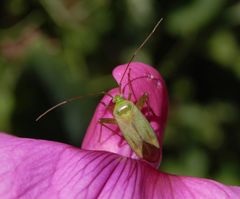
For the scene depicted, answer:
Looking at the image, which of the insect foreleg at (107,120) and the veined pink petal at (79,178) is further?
the insect foreleg at (107,120)

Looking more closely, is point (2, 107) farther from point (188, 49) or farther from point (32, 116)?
point (188, 49)

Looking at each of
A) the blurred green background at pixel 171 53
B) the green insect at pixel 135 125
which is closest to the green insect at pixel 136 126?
the green insect at pixel 135 125

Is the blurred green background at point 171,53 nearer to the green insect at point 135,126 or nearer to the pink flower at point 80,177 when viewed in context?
the green insect at point 135,126

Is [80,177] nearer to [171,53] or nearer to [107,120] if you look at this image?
Result: [107,120]

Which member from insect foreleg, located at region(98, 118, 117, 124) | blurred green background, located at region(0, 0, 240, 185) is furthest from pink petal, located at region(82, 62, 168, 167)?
blurred green background, located at region(0, 0, 240, 185)

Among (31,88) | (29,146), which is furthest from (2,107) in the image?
(29,146)

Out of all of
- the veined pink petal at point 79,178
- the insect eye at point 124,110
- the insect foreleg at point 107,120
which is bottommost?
the veined pink petal at point 79,178

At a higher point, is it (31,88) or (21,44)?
(21,44)
